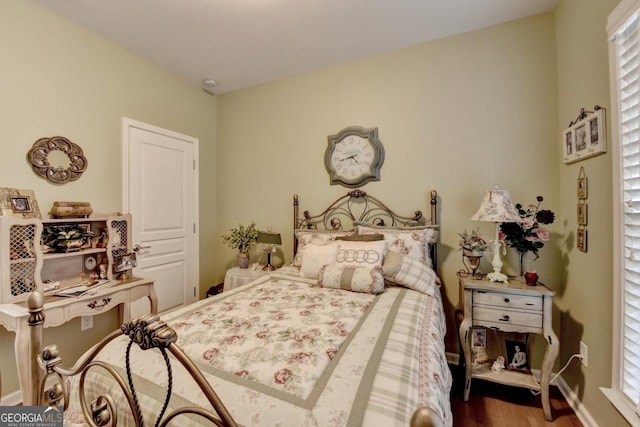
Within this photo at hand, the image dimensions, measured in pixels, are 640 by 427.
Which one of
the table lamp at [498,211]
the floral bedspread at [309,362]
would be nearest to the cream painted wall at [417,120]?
the table lamp at [498,211]

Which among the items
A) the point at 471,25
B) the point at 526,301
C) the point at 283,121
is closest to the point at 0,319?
the point at 283,121

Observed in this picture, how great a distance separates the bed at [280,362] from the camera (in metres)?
0.78

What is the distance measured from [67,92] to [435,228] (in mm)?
3159

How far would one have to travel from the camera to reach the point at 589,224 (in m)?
1.68

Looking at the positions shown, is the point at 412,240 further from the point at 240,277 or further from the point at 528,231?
→ the point at 240,277

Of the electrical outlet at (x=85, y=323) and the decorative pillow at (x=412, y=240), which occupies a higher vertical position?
the decorative pillow at (x=412, y=240)

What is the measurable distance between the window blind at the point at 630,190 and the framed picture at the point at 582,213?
381 mm

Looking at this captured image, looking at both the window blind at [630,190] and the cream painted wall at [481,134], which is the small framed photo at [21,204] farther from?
the window blind at [630,190]

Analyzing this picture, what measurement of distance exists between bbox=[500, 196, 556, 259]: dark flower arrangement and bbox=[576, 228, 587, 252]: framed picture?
6.2 inches

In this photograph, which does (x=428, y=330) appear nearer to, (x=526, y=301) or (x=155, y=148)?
(x=526, y=301)

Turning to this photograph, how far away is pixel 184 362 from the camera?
70 centimetres

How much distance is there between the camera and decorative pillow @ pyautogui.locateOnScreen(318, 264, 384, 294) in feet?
5.93

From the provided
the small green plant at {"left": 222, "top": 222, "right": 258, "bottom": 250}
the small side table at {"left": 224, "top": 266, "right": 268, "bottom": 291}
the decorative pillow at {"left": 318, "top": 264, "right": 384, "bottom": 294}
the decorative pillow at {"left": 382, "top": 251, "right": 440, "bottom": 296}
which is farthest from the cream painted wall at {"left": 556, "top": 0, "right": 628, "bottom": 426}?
the small green plant at {"left": 222, "top": 222, "right": 258, "bottom": 250}

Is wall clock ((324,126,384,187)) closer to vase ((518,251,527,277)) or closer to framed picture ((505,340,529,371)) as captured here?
vase ((518,251,527,277))
